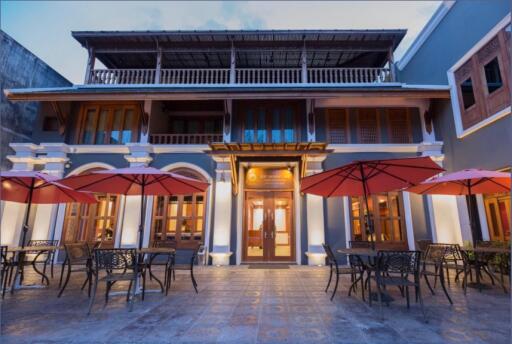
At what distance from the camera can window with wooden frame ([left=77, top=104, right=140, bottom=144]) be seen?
856 cm

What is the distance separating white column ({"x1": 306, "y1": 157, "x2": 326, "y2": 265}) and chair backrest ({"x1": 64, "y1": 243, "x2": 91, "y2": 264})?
5.51 metres

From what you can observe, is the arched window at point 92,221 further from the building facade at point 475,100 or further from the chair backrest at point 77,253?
the building facade at point 475,100

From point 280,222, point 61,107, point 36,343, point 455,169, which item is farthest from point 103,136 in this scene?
point 455,169

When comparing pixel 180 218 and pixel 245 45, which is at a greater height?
pixel 245 45

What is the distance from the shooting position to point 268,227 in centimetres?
820

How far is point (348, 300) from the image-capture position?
3.90 meters

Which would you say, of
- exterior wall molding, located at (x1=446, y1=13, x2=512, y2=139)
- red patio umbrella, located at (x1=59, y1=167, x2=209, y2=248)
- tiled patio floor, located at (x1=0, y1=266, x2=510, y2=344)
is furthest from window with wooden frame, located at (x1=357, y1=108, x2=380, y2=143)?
red patio umbrella, located at (x1=59, y1=167, x2=209, y2=248)

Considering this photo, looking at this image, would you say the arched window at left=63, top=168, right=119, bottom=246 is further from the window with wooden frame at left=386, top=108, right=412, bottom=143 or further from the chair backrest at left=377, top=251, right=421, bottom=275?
the window with wooden frame at left=386, top=108, right=412, bottom=143

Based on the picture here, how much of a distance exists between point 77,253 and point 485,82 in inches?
397

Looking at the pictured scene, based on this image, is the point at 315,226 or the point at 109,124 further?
the point at 109,124

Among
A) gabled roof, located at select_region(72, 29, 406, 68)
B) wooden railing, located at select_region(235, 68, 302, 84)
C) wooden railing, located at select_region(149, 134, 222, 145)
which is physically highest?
gabled roof, located at select_region(72, 29, 406, 68)

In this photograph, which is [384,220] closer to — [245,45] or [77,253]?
[245,45]

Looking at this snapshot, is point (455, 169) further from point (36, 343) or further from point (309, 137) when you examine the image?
point (36, 343)

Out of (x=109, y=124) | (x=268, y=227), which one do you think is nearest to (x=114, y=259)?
(x=268, y=227)
